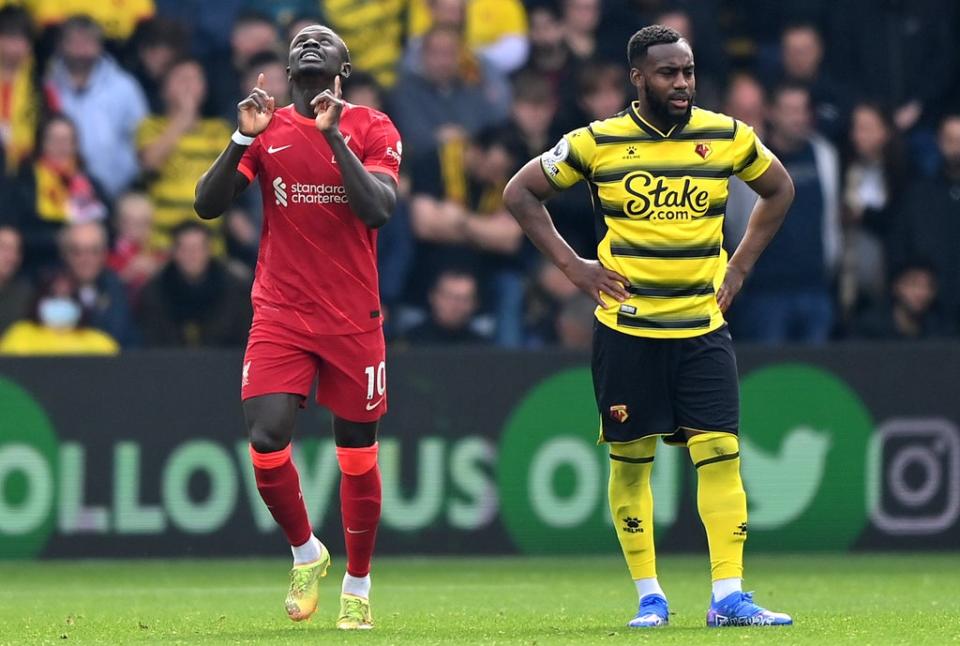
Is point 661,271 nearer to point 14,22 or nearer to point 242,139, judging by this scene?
point 242,139

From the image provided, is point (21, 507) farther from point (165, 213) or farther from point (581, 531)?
point (581, 531)

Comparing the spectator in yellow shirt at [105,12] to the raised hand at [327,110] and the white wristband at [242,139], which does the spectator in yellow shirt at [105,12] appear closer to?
the white wristband at [242,139]

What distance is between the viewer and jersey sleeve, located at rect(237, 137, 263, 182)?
763cm

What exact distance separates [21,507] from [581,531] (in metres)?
3.67

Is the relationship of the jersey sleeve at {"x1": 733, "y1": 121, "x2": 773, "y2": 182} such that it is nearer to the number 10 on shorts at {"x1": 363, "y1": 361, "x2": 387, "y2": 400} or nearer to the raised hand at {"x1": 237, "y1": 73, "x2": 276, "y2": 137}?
the number 10 on shorts at {"x1": 363, "y1": 361, "x2": 387, "y2": 400}

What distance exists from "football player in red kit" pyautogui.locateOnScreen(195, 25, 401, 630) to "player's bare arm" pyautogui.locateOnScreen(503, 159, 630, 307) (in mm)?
509

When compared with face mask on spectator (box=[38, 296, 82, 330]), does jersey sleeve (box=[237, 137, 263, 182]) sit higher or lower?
higher

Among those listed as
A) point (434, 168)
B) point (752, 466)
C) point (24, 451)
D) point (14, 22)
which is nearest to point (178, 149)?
point (14, 22)

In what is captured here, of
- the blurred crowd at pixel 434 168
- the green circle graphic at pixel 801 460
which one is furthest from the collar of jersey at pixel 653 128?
the blurred crowd at pixel 434 168

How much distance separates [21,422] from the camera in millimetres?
12305

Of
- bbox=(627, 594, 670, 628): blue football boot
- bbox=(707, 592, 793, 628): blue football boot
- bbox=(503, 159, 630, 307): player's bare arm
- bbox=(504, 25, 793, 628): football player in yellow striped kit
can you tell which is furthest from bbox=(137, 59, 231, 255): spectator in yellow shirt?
bbox=(707, 592, 793, 628): blue football boot

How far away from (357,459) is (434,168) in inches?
231

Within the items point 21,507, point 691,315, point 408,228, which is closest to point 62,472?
point 21,507

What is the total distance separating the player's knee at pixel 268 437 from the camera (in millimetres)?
7523
